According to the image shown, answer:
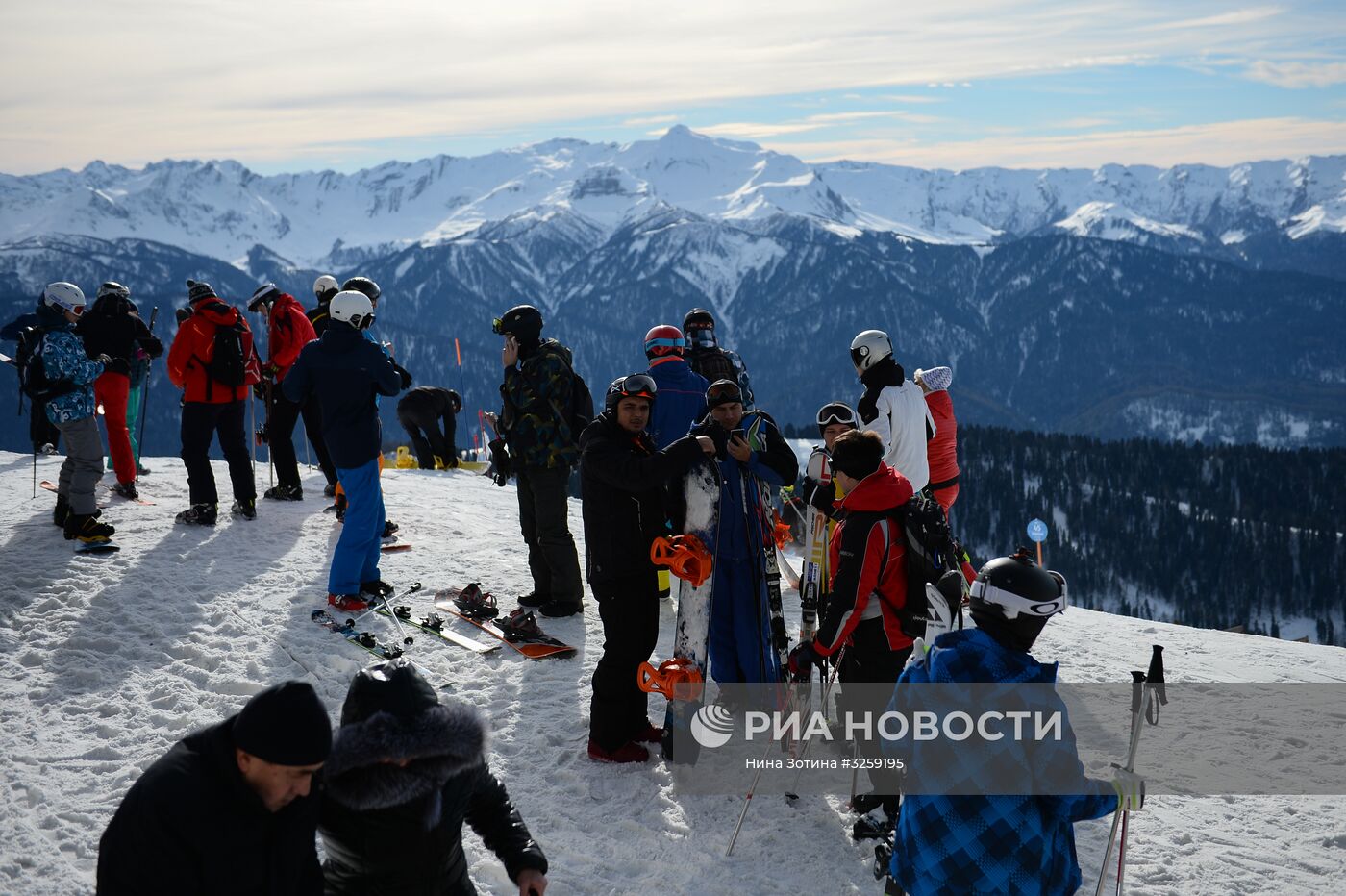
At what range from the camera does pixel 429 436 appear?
64.4 ft

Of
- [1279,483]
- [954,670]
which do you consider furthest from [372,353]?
[1279,483]

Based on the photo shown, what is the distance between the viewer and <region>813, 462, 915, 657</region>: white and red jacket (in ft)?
17.7

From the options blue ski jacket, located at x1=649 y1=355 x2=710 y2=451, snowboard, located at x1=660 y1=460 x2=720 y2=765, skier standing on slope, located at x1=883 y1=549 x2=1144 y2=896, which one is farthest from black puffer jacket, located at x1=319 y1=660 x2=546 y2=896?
blue ski jacket, located at x1=649 y1=355 x2=710 y2=451

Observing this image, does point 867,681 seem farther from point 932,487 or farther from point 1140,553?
point 1140,553

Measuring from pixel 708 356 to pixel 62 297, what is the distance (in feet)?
23.1

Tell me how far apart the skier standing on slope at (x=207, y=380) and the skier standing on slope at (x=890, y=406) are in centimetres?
673

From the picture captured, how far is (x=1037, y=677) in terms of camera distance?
353 cm

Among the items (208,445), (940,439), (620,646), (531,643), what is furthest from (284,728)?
(208,445)

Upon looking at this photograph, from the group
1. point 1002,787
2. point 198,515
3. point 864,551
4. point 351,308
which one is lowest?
point 198,515

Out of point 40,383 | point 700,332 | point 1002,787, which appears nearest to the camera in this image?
point 1002,787

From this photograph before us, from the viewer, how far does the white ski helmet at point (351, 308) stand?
27.3ft

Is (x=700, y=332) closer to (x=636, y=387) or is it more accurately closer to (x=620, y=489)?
(x=636, y=387)

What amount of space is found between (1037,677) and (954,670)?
296 millimetres

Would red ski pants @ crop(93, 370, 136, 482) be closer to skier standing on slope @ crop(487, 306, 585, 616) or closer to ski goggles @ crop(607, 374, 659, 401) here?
skier standing on slope @ crop(487, 306, 585, 616)
